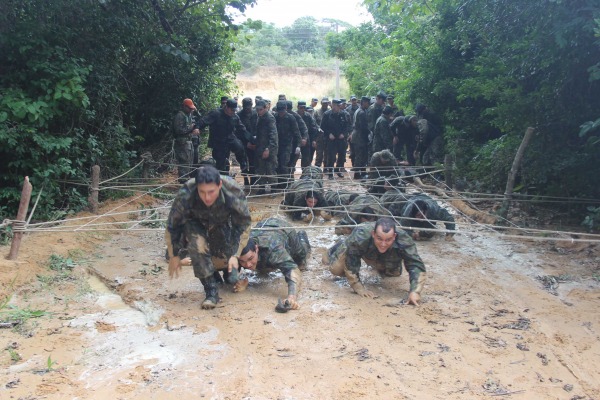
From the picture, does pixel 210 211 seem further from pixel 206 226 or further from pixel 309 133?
pixel 309 133

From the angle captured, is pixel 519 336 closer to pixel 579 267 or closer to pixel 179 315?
pixel 579 267

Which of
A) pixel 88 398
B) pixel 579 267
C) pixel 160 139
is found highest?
pixel 160 139

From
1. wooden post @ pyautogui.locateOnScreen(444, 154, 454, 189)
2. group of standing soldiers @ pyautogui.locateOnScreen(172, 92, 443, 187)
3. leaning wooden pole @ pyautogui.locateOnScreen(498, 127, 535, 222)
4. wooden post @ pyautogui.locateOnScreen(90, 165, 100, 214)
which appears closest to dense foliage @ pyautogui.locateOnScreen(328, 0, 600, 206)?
leaning wooden pole @ pyautogui.locateOnScreen(498, 127, 535, 222)

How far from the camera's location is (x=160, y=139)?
998cm

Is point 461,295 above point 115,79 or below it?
below

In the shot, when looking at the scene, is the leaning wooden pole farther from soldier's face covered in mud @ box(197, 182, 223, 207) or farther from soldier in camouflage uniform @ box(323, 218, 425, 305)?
soldier's face covered in mud @ box(197, 182, 223, 207)

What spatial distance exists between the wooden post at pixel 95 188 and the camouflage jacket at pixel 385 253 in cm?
349

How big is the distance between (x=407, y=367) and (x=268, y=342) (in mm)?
925

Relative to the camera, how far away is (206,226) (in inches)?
164

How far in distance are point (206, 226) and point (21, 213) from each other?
1566mm

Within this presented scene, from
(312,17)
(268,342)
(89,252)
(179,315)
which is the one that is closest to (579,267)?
(268,342)

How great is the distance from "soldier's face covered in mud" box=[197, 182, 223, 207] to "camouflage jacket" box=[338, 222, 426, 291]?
128 cm

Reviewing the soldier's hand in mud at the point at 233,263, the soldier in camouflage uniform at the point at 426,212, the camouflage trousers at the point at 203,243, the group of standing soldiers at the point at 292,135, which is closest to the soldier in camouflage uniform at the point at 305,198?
the group of standing soldiers at the point at 292,135

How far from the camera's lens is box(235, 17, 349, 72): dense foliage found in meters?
32.1
